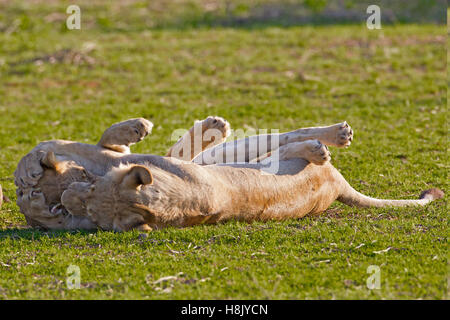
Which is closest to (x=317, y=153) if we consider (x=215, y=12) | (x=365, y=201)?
(x=365, y=201)

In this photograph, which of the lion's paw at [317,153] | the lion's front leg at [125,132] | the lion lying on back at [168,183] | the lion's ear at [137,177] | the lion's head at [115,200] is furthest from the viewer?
the lion's paw at [317,153]

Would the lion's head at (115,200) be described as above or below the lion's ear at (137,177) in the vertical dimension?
below

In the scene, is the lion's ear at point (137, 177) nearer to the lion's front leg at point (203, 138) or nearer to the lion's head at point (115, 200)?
the lion's head at point (115, 200)

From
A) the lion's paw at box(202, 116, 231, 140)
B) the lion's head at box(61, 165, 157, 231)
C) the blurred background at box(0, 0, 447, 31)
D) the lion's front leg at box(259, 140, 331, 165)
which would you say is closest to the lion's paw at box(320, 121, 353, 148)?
the lion's front leg at box(259, 140, 331, 165)

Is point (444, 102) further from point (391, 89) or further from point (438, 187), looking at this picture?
point (438, 187)

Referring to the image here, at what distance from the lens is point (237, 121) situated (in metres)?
10.9

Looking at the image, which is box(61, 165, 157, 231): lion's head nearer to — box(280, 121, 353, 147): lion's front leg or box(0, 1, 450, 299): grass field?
box(0, 1, 450, 299): grass field

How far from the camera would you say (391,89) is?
41.3 feet

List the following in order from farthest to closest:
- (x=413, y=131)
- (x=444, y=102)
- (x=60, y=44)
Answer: (x=60, y=44) → (x=444, y=102) → (x=413, y=131)

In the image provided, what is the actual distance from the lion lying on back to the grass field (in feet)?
0.49

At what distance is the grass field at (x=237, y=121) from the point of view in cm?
483

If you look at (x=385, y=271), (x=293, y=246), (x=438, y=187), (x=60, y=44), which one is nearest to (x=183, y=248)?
(x=293, y=246)

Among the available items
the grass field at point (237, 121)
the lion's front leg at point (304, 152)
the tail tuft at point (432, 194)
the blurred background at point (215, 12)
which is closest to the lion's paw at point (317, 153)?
the lion's front leg at point (304, 152)
